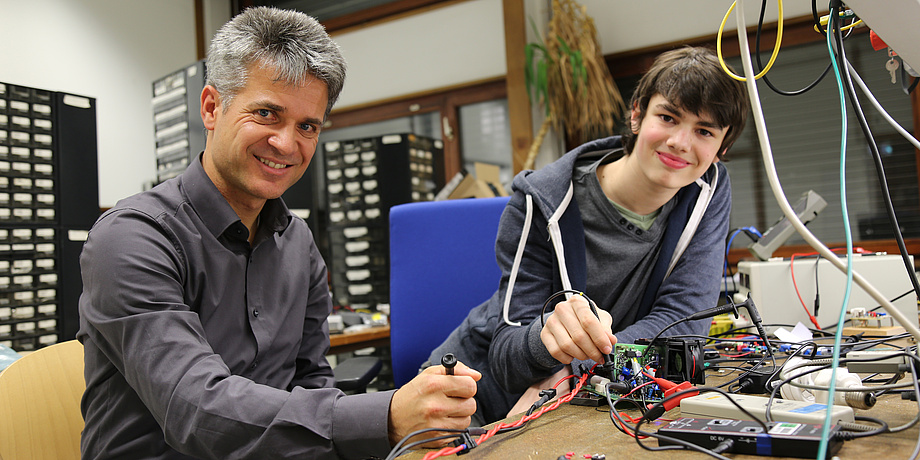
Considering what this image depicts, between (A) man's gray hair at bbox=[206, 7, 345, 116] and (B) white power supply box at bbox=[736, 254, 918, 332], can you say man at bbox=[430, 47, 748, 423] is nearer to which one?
(B) white power supply box at bbox=[736, 254, 918, 332]

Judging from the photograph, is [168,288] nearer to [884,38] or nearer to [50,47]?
[884,38]

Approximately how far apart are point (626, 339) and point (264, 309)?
666 millimetres

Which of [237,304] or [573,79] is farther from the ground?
[573,79]

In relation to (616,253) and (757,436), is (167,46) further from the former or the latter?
(757,436)

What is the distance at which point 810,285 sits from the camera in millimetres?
1655

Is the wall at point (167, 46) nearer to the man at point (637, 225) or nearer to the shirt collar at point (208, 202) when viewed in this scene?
the man at point (637, 225)

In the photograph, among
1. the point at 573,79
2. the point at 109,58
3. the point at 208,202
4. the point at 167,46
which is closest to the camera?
the point at 208,202

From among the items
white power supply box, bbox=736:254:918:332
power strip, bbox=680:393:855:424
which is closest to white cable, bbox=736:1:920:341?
power strip, bbox=680:393:855:424

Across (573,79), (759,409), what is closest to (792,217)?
(759,409)

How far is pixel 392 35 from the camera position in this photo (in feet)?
15.3

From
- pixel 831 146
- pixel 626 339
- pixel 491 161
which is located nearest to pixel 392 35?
pixel 491 161

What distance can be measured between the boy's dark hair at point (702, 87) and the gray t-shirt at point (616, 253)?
22cm

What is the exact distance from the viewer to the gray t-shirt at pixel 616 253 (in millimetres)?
1342

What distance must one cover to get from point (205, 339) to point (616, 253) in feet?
2.79
